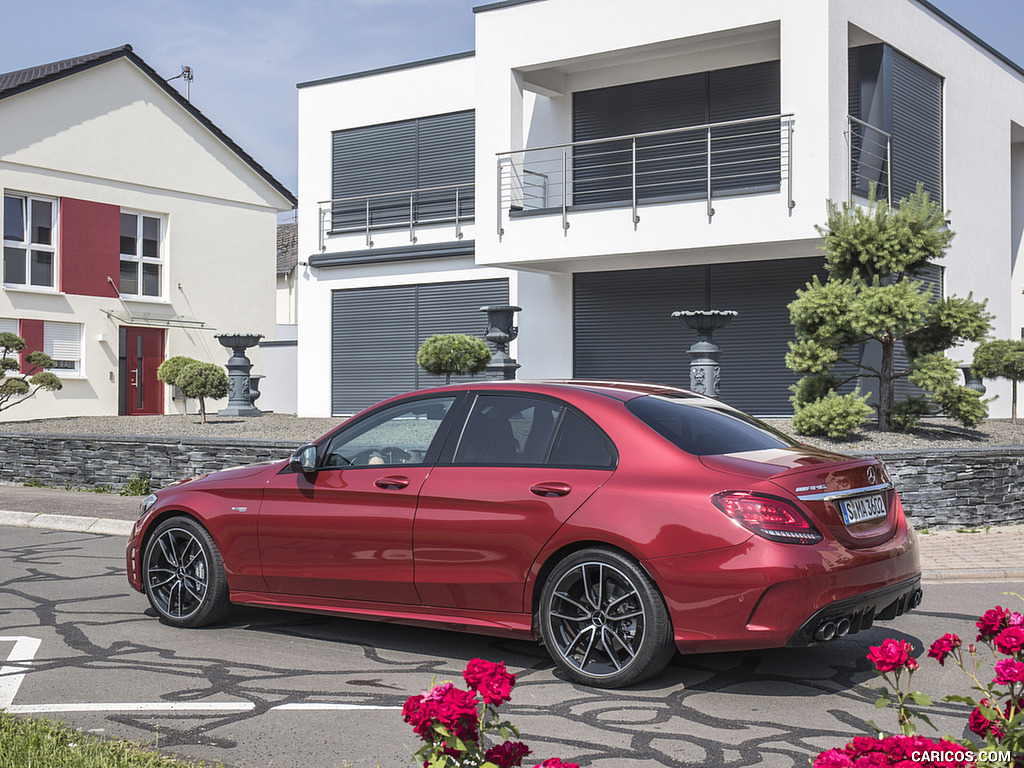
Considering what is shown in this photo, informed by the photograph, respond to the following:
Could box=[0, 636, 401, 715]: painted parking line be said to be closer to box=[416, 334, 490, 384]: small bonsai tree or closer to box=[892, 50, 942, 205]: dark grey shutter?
box=[416, 334, 490, 384]: small bonsai tree

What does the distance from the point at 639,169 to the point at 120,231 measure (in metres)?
17.4

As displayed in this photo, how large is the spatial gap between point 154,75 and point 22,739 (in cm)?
3105

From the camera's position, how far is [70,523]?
1220cm

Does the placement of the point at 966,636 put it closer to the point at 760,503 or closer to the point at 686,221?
the point at 760,503

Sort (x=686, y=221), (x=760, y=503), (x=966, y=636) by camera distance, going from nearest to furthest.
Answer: (x=760, y=503) → (x=966, y=636) → (x=686, y=221)

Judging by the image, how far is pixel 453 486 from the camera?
5.96 m

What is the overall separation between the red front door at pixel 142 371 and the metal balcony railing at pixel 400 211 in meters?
9.77

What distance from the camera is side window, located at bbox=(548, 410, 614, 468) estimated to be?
5633 millimetres

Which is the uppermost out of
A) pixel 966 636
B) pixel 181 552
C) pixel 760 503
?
pixel 760 503

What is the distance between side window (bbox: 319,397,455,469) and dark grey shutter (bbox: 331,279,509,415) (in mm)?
14887

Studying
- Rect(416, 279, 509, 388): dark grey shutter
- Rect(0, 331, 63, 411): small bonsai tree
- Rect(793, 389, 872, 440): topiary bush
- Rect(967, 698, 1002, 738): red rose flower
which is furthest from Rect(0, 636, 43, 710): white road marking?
Rect(0, 331, 63, 411): small bonsai tree

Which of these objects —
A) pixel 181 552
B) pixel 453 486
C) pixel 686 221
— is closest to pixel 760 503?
pixel 453 486

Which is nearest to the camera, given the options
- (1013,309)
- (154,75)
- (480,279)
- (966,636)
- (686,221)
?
(966,636)

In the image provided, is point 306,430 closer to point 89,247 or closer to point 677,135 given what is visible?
point 677,135
